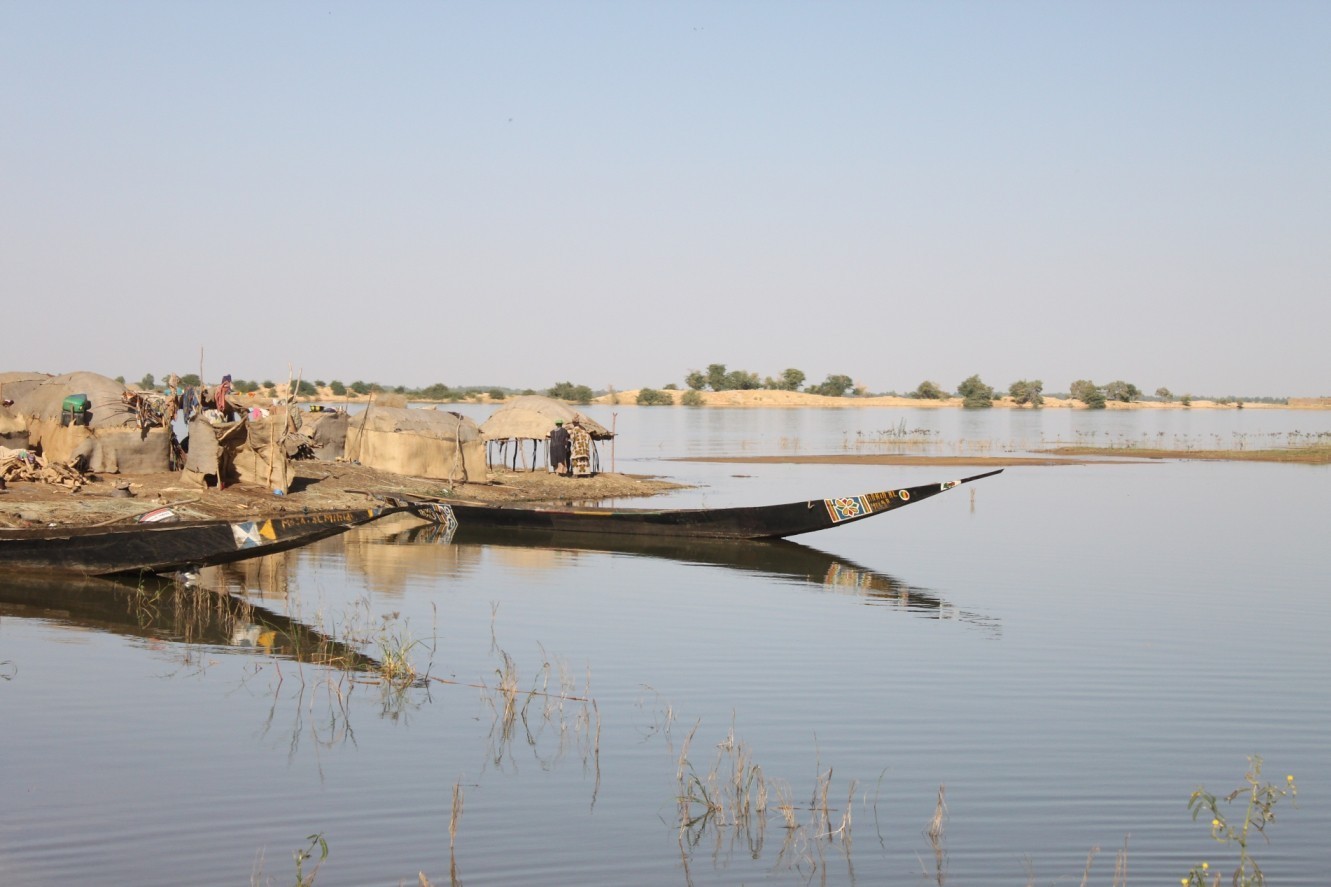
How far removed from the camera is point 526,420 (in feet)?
81.0

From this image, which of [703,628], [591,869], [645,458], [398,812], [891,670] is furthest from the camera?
[645,458]

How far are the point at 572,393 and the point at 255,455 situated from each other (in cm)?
6688

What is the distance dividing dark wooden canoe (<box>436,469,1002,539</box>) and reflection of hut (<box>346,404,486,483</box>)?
3674 millimetres

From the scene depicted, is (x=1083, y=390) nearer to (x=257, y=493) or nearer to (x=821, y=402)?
(x=821, y=402)

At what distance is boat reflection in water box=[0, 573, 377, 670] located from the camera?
969 cm

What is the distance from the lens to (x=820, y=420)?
2825 inches

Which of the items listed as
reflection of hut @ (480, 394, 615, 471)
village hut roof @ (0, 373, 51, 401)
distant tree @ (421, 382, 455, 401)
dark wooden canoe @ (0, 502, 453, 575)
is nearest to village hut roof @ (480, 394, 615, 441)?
reflection of hut @ (480, 394, 615, 471)

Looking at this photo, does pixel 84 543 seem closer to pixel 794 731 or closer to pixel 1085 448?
pixel 794 731

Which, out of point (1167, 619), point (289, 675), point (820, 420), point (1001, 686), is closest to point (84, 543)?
point (289, 675)

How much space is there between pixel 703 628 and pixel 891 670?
2.07 meters

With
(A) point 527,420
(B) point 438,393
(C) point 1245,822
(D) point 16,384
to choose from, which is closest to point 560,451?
(A) point 527,420

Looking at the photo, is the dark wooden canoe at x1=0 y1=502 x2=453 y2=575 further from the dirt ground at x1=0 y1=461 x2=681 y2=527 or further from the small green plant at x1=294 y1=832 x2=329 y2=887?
the small green plant at x1=294 y1=832 x2=329 y2=887

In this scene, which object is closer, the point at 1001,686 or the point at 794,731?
the point at 794,731

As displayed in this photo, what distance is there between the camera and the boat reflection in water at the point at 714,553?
13.5 metres
